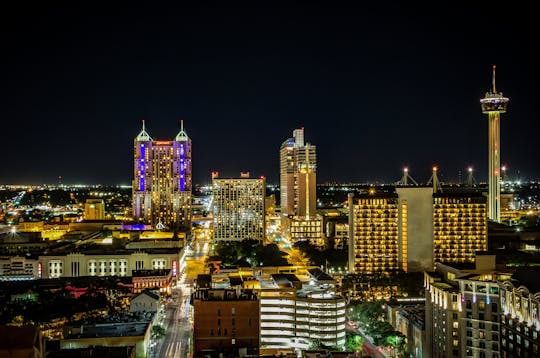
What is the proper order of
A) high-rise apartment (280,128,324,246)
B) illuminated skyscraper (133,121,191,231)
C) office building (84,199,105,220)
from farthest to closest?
office building (84,199,105,220) → high-rise apartment (280,128,324,246) → illuminated skyscraper (133,121,191,231)

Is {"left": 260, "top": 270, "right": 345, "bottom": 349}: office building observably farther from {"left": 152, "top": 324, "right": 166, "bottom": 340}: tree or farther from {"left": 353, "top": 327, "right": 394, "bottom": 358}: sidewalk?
{"left": 152, "top": 324, "right": 166, "bottom": 340}: tree

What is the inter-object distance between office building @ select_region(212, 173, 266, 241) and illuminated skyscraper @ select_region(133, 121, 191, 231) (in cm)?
1114

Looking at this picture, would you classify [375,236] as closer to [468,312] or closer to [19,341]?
[468,312]

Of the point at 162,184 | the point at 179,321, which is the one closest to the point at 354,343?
the point at 179,321

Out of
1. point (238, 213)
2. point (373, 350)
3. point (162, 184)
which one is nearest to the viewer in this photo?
point (373, 350)

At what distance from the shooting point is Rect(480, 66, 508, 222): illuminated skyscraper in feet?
333

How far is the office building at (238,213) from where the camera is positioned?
111500mm

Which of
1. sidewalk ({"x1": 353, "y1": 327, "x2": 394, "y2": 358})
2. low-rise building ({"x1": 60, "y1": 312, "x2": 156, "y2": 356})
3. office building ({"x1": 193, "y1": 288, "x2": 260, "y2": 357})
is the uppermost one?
office building ({"x1": 193, "y1": 288, "x2": 260, "y2": 357})

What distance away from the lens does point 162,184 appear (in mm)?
120562

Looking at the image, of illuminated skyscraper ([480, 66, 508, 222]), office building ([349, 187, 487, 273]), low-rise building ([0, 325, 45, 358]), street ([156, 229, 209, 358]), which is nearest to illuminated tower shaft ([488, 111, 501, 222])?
illuminated skyscraper ([480, 66, 508, 222])

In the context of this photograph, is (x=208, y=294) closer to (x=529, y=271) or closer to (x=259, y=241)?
(x=529, y=271)

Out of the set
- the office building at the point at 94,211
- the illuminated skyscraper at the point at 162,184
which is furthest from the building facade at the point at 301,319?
the office building at the point at 94,211

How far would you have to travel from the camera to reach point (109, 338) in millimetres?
41625

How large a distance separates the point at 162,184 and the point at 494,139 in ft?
211
